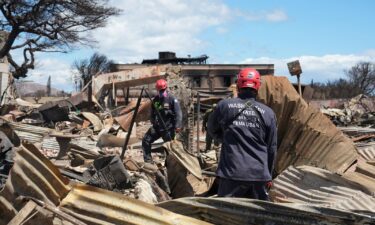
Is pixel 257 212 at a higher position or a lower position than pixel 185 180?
higher

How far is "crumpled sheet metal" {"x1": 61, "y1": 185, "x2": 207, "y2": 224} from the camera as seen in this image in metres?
3.40

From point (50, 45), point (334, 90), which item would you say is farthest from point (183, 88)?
point (334, 90)

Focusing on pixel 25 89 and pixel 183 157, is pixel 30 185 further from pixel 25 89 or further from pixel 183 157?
pixel 25 89

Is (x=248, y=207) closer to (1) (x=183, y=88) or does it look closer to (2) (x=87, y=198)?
(2) (x=87, y=198)

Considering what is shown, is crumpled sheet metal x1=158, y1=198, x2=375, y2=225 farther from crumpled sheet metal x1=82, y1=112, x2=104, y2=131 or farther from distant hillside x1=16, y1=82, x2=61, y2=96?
distant hillside x1=16, y1=82, x2=61, y2=96

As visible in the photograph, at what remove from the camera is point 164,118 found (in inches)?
358

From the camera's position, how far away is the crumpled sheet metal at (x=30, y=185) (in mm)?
3408

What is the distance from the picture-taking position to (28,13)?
23141mm

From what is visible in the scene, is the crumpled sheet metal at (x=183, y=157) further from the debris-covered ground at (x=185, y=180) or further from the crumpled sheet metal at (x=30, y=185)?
the crumpled sheet metal at (x=30, y=185)

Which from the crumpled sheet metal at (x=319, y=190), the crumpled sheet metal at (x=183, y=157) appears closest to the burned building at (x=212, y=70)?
the crumpled sheet metal at (x=183, y=157)

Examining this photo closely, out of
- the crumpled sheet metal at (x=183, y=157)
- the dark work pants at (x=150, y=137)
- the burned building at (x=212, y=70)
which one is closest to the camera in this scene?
the crumpled sheet metal at (x=183, y=157)

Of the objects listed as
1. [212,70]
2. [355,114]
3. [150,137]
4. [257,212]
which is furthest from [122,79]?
[212,70]

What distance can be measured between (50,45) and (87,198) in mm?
23571

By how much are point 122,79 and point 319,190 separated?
1504 centimetres
